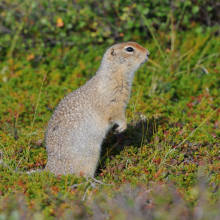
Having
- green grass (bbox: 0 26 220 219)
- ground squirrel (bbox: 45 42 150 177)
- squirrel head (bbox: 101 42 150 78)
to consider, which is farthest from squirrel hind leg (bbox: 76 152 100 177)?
squirrel head (bbox: 101 42 150 78)

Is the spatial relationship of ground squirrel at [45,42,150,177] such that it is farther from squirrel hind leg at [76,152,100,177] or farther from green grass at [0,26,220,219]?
green grass at [0,26,220,219]

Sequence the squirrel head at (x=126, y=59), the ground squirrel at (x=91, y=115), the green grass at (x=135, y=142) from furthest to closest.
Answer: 1. the squirrel head at (x=126, y=59)
2. the ground squirrel at (x=91, y=115)
3. the green grass at (x=135, y=142)

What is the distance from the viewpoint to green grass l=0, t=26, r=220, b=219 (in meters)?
3.65

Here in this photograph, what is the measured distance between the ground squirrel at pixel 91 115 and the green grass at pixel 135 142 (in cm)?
27

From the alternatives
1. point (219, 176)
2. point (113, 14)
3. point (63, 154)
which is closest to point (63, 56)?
point (113, 14)

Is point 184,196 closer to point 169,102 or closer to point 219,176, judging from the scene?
point 219,176

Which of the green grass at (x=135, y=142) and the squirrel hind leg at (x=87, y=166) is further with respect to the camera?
the squirrel hind leg at (x=87, y=166)

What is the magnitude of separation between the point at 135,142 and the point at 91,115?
0.97 m

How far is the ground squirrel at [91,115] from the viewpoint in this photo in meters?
4.37

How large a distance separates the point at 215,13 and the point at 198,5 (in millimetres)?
602

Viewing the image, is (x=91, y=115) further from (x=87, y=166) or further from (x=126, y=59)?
(x=126, y=59)

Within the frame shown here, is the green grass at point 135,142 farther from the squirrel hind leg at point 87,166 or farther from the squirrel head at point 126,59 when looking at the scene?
the squirrel head at point 126,59

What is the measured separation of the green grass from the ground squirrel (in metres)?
0.27

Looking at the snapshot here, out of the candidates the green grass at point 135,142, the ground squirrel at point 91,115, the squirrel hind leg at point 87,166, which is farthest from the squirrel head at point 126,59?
the squirrel hind leg at point 87,166
